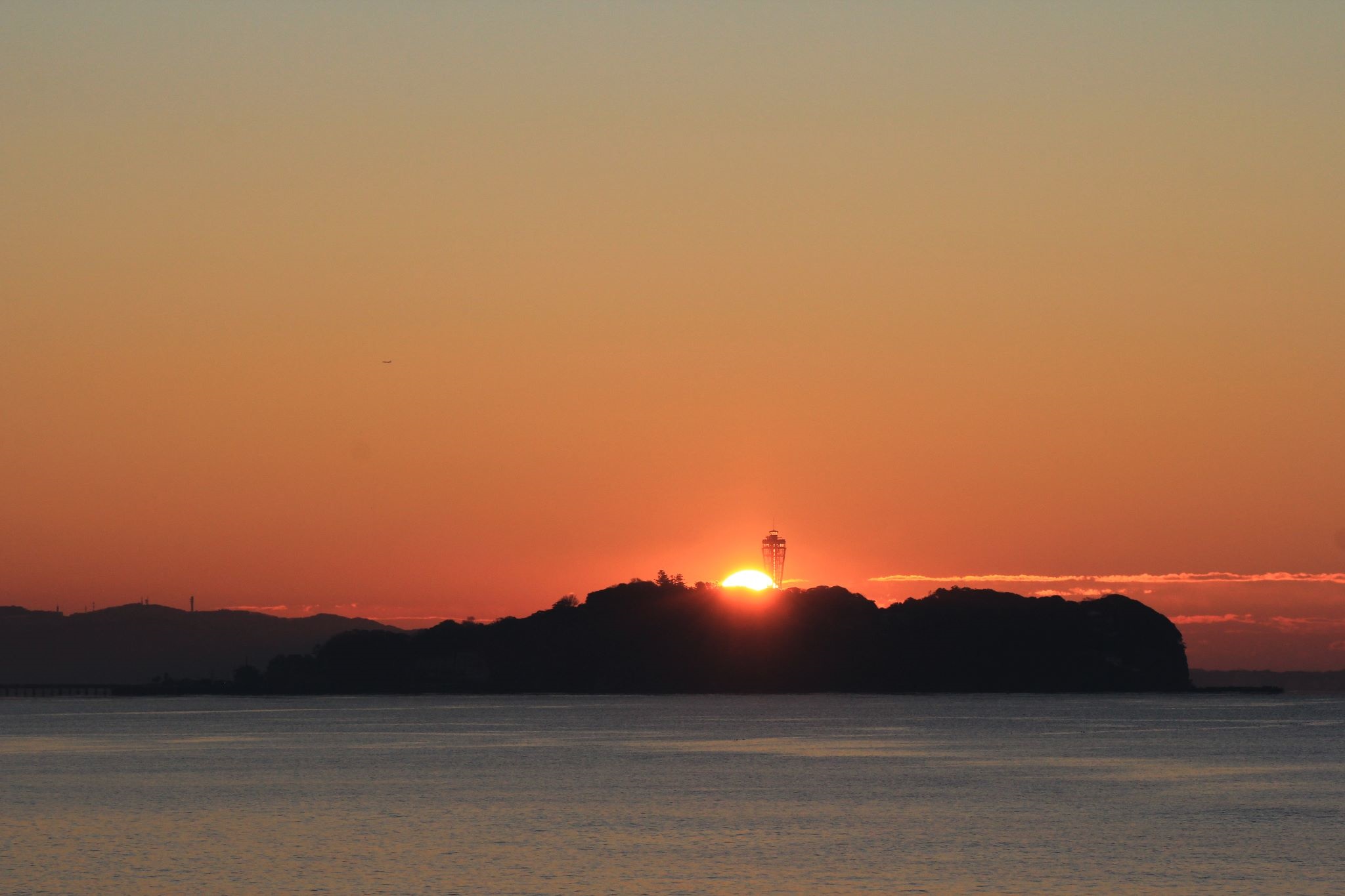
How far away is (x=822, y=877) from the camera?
6788 cm

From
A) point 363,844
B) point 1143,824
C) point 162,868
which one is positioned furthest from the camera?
point 1143,824

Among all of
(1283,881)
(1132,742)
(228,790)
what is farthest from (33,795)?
(1132,742)

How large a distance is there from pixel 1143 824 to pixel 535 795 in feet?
123

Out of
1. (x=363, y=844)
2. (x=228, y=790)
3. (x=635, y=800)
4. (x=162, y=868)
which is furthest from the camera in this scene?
(x=228, y=790)

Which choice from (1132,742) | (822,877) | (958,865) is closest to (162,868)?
(822,877)

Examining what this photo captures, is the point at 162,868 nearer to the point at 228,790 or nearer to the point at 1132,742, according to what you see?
the point at 228,790

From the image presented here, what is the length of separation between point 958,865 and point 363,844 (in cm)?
2719

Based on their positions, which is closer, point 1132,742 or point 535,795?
point 535,795

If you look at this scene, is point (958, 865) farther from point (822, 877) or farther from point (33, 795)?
point (33, 795)

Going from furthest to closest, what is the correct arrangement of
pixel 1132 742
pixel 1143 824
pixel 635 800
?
pixel 1132 742 → pixel 635 800 → pixel 1143 824

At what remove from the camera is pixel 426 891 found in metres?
64.2

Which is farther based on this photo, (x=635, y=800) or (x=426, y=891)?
(x=635, y=800)

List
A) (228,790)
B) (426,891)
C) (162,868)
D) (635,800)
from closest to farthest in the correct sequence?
1. (426,891)
2. (162,868)
3. (635,800)
4. (228,790)

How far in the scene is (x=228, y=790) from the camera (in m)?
112
